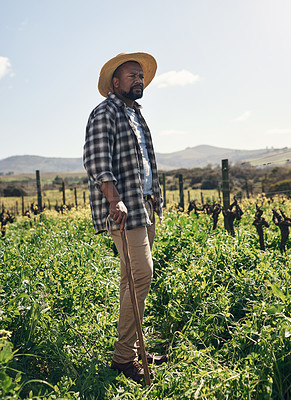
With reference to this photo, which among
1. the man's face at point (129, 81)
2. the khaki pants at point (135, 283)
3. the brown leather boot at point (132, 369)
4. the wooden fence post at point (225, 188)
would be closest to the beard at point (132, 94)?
the man's face at point (129, 81)

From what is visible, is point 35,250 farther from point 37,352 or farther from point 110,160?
point 110,160

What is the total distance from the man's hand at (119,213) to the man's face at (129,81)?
1049 mm

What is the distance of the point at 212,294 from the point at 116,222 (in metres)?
1.40

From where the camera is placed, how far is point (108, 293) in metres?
4.09

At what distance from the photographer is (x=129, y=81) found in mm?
3182

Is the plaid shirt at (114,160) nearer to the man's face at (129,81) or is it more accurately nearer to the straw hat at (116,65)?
the man's face at (129,81)

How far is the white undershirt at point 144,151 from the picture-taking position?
10.3 ft

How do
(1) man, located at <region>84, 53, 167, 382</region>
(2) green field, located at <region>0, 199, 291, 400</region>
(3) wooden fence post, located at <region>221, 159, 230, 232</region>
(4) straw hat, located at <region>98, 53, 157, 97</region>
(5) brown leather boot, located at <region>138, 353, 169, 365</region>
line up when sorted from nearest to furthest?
(2) green field, located at <region>0, 199, 291, 400</region> < (1) man, located at <region>84, 53, 167, 382</region> < (5) brown leather boot, located at <region>138, 353, 169, 365</region> < (4) straw hat, located at <region>98, 53, 157, 97</region> < (3) wooden fence post, located at <region>221, 159, 230, 232</region>

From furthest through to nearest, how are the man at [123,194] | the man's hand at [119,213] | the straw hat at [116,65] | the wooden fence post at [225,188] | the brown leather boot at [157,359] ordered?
1. the wooden fence post at [225,188]
2. the straw hat at [116,65]
3. the brown leather boot at [157,359]
4. the man at [123,194]
5. the man's hand at [119,213]

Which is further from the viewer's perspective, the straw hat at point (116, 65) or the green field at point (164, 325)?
the straw hat at point (116, 65)

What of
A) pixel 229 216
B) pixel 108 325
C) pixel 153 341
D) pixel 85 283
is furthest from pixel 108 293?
pixel 229 216

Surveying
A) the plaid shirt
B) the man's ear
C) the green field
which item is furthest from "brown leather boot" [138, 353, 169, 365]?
the man's ear

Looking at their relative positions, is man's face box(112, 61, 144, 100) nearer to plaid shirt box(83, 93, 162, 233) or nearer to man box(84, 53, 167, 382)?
man box(84, 53, 167, 382)

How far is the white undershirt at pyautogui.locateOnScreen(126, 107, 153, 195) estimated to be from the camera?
3125 millimetres
